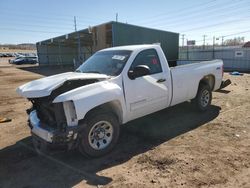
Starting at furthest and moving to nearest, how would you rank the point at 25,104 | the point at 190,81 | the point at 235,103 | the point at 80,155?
the point at 25,104, the point at 235,103, the point at 190,81, the point at 80,155

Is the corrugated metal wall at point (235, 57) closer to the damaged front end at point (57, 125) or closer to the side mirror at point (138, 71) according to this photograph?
the side mirror at point (138, 71)

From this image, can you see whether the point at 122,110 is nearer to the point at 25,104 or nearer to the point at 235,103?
the point at 235,103

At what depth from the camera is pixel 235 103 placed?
7.78 m

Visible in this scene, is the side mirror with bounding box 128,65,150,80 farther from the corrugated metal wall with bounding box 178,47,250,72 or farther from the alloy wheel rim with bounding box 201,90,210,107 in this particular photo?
the corrugated metal wall with bounding box 178,47,250,72

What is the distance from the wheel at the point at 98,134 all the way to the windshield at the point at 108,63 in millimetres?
935

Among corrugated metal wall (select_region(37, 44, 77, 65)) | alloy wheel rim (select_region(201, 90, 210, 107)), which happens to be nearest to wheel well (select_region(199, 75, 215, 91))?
alloy wheel rim (select_region(201, 90, 210, 107))

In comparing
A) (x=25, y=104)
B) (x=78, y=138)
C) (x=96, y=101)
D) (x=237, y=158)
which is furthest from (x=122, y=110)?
(x=25, y=104)

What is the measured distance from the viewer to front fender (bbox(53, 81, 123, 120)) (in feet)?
12.1

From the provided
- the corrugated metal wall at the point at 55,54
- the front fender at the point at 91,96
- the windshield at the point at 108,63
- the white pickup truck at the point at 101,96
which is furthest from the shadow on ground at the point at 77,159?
the corrugated metal wall at the point at 55,54

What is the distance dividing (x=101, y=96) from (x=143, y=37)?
18.9 meters

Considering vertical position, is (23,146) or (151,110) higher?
(151,110)

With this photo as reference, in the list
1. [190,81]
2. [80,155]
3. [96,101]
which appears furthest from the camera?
[190,81]

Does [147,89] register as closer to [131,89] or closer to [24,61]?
[131,89]

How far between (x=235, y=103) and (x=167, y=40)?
59.8ft
